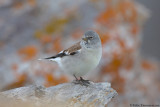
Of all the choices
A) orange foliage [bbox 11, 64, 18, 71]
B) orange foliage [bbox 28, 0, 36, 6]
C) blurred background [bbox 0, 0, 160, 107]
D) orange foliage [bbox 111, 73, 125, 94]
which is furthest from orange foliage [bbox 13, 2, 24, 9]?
orange foliage [bbox 111, 73, 125, 94]

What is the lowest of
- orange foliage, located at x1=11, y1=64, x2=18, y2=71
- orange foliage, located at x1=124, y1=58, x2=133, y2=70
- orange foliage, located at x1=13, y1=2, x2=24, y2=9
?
orange foliage, located at x1=11, y1=64, x2=18, y2=71

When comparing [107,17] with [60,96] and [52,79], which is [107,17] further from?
[60,96]

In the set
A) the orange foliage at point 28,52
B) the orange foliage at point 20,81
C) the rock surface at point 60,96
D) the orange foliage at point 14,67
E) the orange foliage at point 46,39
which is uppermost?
the orange foliage at point 46,39

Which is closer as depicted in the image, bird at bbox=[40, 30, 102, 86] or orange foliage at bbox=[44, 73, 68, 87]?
bird at bbox=[40, 30, 102, 86]

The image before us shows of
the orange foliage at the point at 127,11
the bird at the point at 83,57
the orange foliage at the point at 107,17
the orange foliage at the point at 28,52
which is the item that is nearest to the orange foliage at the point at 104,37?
the orange foliage at the point at 107,17

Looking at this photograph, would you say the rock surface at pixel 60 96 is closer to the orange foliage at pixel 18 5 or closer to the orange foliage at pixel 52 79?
the orange foliage at pixel 52 79

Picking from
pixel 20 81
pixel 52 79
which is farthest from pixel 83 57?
pixel 20 81

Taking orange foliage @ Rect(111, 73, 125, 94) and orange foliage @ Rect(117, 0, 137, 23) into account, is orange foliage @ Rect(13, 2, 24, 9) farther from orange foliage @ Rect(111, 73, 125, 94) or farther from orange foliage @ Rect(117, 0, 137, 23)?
orange foliage @ Rect(111, 73, 125, 94)

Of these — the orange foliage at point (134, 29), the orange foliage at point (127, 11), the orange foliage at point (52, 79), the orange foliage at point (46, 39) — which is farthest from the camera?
the orange foliage at point (127, 11)
